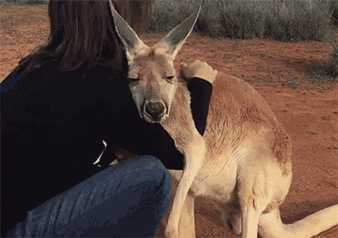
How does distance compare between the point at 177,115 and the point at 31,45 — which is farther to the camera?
the point at 31,45

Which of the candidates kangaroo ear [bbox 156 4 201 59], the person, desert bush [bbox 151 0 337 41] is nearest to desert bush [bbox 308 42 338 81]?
desert bush [bbox 151 0 337 41]

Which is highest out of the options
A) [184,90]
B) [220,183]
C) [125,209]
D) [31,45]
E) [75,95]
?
[75,95]

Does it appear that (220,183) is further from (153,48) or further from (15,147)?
(15,147)

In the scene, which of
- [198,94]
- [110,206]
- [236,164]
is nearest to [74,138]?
[110,206]

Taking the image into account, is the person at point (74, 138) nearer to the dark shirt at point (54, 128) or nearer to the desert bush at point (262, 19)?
the dark shirt at point (54, 128)

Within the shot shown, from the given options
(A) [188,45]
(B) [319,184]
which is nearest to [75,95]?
(B) [319,184]

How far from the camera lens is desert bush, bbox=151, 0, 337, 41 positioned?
10.8 metres

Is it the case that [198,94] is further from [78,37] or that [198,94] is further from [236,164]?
[78,37]

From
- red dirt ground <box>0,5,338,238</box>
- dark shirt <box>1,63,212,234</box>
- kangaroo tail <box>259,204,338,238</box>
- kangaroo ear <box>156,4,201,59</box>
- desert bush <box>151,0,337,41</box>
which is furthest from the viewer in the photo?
desert bush <box>151,0,337,41</box>

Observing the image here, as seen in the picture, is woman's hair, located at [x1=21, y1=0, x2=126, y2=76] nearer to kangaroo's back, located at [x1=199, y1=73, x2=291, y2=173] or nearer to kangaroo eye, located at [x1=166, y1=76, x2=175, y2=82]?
kangaroo eye, located at [x1=166, y1=76, x2=175, y2=82]

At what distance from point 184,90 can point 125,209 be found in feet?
2.76

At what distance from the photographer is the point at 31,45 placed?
10.5 metres

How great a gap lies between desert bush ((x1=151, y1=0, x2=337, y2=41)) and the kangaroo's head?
8318 mm

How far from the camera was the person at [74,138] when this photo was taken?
228 cm
